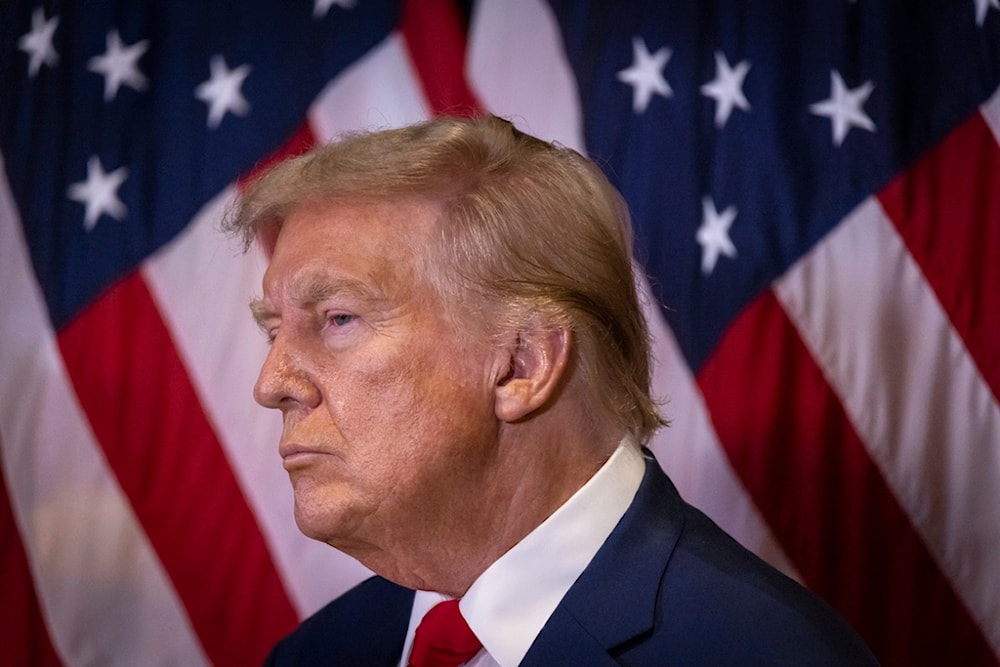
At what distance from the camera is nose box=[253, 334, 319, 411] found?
1456mm

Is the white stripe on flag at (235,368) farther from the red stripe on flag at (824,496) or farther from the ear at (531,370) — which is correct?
the ear at (531,370)

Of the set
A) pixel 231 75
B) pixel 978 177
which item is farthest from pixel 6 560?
Answer: pixel 978 177

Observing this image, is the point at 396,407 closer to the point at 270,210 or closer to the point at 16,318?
the point at 270,210

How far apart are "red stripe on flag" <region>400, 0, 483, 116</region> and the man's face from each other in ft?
3.49

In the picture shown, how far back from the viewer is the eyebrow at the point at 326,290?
143cm

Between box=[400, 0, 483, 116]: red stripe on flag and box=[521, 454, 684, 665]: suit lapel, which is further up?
box=[400, 0, 483, 116]: red stripe on flag

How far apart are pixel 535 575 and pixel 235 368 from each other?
1.23 metres

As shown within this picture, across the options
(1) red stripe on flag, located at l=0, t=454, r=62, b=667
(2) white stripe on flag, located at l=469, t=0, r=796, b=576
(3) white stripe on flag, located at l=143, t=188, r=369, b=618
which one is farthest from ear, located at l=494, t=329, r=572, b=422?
(1) red stripe on flag, located at l=0, t=454, r=62, b=667

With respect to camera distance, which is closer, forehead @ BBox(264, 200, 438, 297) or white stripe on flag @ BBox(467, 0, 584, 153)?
forehead @ BBox(264, 200, 438, 297)

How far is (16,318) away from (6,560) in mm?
511

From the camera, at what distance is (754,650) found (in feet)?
4.40

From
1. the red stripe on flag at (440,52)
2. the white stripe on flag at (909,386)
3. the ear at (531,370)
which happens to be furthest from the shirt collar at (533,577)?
the red stripe on flag at (440,52)

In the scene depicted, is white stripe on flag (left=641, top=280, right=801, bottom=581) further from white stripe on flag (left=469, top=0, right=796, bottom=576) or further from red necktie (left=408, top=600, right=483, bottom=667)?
red necktie (left=408, top=600, right=483, bottom=667)

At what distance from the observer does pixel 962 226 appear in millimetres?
2318
